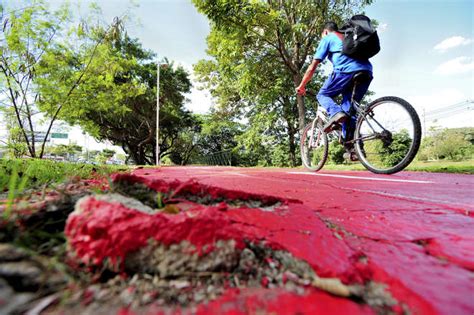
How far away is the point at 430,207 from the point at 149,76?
23.2m

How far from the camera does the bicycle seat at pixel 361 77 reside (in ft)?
9.82

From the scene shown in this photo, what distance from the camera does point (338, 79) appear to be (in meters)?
3.19

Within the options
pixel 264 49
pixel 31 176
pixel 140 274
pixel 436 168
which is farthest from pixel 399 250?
pixel 264 49

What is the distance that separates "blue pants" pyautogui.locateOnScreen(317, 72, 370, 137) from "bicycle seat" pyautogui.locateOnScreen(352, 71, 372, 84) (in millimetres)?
48

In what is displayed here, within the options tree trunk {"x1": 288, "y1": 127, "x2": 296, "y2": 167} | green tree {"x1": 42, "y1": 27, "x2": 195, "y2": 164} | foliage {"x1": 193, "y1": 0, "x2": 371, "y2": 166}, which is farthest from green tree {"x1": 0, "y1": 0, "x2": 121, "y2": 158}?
tree trunk {"x1": 288, "y1": 127, "x2": 296, "y2": 167}

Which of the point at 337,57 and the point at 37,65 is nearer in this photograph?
the point at 337,57

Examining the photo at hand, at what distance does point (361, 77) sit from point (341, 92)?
1.12 feet

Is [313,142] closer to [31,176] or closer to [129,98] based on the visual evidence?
[31,176]

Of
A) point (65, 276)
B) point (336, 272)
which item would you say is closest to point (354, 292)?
point (336, 272)

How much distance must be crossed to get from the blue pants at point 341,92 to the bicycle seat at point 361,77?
0.16ft

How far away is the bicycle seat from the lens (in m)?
2.99

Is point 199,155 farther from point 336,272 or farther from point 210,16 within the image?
point 336,272

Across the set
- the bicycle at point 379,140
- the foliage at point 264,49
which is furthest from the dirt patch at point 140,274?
the foliage at point 264,49

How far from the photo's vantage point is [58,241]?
0.54 metres
